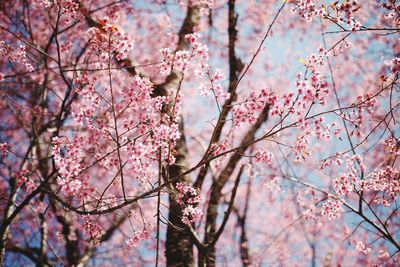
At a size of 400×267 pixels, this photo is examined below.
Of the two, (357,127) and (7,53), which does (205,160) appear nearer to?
(357,127)

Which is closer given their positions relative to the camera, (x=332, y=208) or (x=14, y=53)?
(x=14, y=53)

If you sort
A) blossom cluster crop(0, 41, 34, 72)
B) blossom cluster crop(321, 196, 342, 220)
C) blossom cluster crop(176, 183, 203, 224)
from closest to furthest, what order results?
blossom cluster crop(176, 183, 203, 224)
blossom cluster crop(0, 41, 34, 72)
blossom cluster crop(321, 196, 342, 220)

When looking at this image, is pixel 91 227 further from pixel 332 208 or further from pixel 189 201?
pixel 332 208

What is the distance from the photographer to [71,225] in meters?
6.88

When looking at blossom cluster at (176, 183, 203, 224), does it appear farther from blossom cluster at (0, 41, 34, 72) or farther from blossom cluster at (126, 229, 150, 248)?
blossom cluster at (0, 41, 34, 72)

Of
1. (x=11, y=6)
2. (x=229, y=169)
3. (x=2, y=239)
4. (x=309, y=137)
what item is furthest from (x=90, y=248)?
(x=11, y=6)

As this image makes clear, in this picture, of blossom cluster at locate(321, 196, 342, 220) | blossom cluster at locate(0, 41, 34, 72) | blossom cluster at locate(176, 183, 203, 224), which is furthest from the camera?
blossom cluster at locate(321, 196, 342, 220)

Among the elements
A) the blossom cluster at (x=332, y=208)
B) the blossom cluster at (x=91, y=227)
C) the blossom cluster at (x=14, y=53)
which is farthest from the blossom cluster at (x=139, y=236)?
the blossom cluster at (x=14, y=53)

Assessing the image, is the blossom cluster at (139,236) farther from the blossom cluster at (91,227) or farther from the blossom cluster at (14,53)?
the blossom cluster at (14,53)

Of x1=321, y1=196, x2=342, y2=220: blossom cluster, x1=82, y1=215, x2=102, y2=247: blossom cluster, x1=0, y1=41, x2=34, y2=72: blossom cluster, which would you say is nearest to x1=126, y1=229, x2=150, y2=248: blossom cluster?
x1=82, y1=215, x2=102, y2=247: blossom cluster

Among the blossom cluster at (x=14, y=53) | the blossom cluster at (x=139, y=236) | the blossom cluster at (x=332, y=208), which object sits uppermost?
the blossom cluster at (x=14, y=53)

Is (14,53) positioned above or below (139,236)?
above

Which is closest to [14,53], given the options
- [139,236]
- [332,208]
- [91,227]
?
[91,227]

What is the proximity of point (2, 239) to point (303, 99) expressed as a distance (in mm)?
4511
